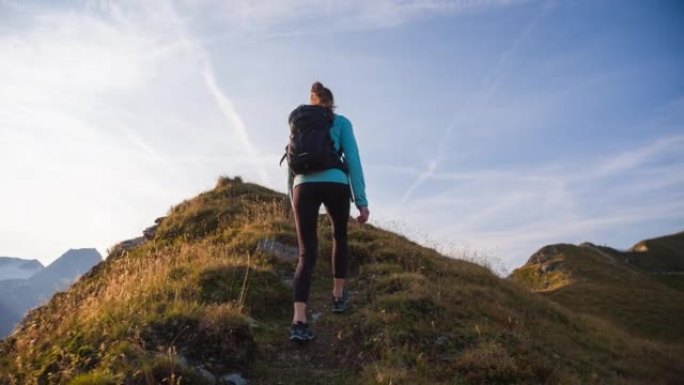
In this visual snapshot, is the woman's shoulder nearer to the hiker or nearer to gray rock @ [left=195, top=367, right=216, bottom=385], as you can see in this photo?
the hiker

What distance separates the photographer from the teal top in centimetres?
654

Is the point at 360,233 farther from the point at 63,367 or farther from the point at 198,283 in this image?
the point at 63,367

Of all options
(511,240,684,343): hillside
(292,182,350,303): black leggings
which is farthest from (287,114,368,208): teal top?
(511,240,684,343): hillside

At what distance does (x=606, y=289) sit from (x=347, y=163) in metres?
18.1

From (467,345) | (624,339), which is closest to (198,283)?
(467,345)

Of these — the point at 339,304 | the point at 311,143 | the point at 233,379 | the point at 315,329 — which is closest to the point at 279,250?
the point at 339,304

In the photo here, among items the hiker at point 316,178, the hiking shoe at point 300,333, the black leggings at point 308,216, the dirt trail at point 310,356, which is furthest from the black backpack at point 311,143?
the dirt trail at point 310,356

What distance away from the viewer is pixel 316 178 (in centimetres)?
645

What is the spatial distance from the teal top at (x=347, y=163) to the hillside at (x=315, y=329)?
5.85 ft

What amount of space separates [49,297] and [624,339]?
12857 mm

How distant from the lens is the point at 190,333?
587 centimetres

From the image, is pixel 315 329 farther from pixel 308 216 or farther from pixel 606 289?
pixel 606 289

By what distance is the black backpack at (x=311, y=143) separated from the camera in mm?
6359

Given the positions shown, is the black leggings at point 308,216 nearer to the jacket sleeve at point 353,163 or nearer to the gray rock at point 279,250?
the jacket sleeve at point 353,163
